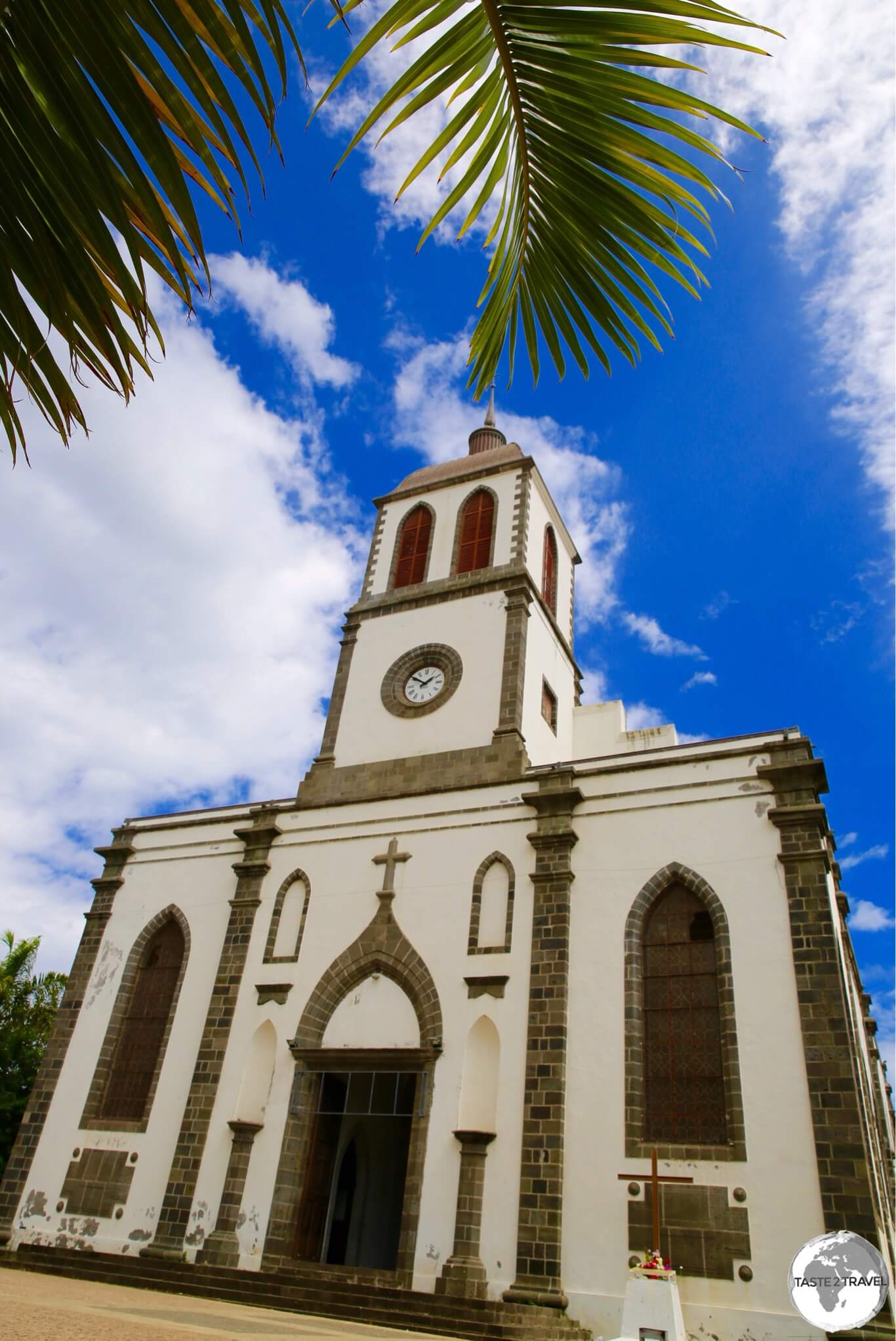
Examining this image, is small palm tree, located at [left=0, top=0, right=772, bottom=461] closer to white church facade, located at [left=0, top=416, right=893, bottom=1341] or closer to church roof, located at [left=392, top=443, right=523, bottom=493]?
white church facade, located at [left=0, top=416, right=893, bottom=1341]

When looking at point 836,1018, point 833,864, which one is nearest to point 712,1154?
point 836,1018

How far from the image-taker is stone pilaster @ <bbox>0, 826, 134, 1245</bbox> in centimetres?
1698

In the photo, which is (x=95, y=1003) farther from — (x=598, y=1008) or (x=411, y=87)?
(x=411, y=87)

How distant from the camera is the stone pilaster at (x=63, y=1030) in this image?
1698 centimetres

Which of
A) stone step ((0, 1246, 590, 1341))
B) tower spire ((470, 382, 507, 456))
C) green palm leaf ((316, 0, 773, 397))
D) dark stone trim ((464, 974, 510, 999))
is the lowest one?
stone step ((0, 1246, 590, 1341))

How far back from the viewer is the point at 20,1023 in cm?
2434

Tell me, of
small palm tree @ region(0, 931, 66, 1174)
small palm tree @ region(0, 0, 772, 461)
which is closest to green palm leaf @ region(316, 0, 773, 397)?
small palm tree @ region(0, 0, 772, 461)

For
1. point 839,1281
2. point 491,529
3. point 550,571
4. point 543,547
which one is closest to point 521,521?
point 491,529

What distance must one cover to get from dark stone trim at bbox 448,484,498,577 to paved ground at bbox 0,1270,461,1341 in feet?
44.2

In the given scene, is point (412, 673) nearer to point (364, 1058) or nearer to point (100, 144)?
point (364, 1058)

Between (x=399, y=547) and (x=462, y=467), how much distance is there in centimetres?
259

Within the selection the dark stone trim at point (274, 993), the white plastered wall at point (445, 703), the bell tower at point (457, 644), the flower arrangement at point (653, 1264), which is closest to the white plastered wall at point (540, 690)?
the bell tower at point (457, 644)

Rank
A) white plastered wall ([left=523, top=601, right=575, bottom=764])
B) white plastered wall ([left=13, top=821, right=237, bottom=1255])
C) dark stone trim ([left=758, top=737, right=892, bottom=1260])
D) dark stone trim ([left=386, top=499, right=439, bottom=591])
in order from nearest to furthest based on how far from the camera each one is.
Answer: dark stone trim ([left=758, top=737, right=892, bottom=1260])
white plastered wall ([left=13, top=821, right=237, bottom=1255])
white plastered wall ([left=523, top=601, right=575, bottom=764])
dark stone trim ([left=386, top=499, right=439, bottom=591])

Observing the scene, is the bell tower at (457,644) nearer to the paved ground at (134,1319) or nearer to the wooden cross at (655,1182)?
the wooden cross at (655,1182)
